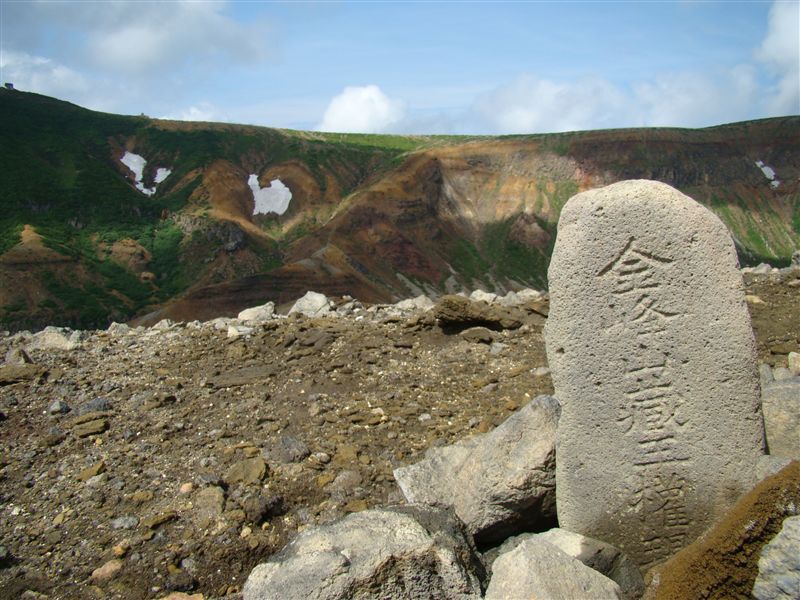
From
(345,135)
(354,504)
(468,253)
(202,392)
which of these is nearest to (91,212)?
(468,253)

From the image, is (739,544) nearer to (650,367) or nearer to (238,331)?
(650,367)

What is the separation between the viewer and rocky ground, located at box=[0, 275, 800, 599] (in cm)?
585

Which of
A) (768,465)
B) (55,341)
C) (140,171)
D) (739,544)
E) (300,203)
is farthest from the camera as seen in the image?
(140,171)

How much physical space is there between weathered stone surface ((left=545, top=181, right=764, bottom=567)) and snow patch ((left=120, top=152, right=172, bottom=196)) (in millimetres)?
71504

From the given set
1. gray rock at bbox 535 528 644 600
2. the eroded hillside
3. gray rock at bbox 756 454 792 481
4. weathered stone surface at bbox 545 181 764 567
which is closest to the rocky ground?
gray rock at bbox 535 528 644 600

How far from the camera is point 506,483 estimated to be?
533 cm

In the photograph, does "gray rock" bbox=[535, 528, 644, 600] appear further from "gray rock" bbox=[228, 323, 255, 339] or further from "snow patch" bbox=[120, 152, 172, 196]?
"snow patch" bbox=[120, 152, 172, 196]

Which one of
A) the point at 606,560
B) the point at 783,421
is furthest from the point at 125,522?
the point at 783,421

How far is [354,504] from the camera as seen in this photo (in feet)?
20.6

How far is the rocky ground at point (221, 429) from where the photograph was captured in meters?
5.85

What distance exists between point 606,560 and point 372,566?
1.79 metres

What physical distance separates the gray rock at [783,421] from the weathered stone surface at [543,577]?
219 cm

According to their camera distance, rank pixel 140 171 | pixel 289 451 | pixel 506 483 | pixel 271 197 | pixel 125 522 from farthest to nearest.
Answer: pixel 140 171 → pixel 271 197 → pixel 289 451 → pixel 125 522 → pixel 506 483

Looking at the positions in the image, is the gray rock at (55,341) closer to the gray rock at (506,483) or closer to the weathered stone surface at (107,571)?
the weathered stone surface at (107,571)
